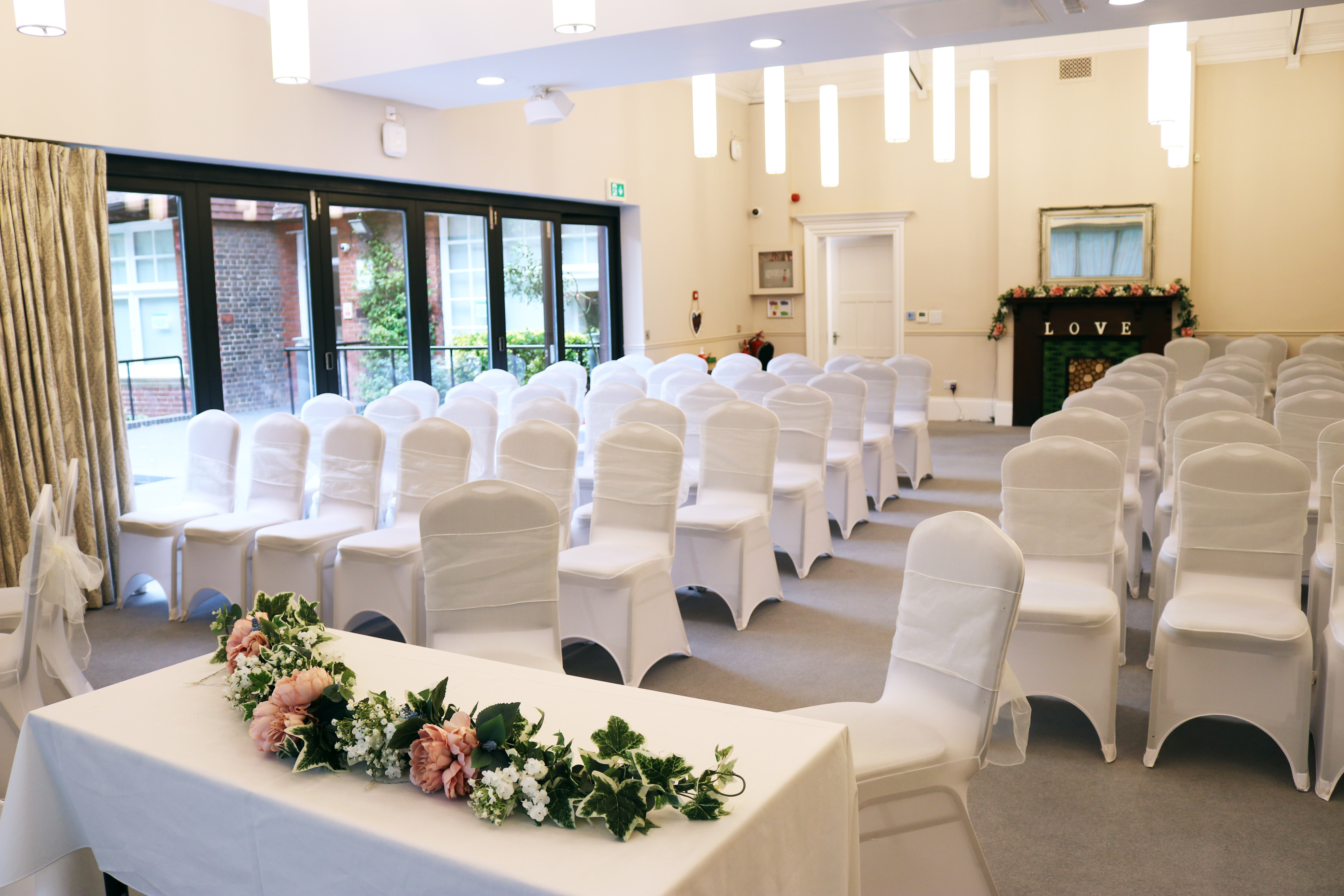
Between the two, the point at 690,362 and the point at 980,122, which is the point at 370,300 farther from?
the point at 980,122

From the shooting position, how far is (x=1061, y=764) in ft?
11.5

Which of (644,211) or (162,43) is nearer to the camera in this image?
(162,43)

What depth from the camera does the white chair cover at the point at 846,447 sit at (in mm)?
6820

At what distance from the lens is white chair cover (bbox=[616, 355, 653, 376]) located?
899 centimetres

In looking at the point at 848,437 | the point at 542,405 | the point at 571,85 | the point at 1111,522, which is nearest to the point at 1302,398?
the point at 1111,522

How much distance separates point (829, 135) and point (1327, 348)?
479 centimetres

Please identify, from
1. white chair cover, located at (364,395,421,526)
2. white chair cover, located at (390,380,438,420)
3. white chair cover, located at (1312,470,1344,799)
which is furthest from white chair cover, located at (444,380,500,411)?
white chair cover, located at (1312,470,1344,799)

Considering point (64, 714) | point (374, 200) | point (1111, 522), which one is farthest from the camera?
point (374, 200)

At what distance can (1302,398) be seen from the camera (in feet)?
17.0

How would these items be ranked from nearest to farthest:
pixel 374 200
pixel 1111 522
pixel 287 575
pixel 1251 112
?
pixel 1111 522
pixel 287 575
pixel 374 200
pixel 1251 112

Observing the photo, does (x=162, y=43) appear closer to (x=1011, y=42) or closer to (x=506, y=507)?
(x=506, y=507)

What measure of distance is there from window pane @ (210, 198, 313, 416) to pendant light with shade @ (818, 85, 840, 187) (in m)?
4.68

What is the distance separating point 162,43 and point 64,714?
520 cm

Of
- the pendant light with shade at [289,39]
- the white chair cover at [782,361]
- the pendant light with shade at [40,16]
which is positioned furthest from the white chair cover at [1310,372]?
the pendant light with shade at [40,16]
